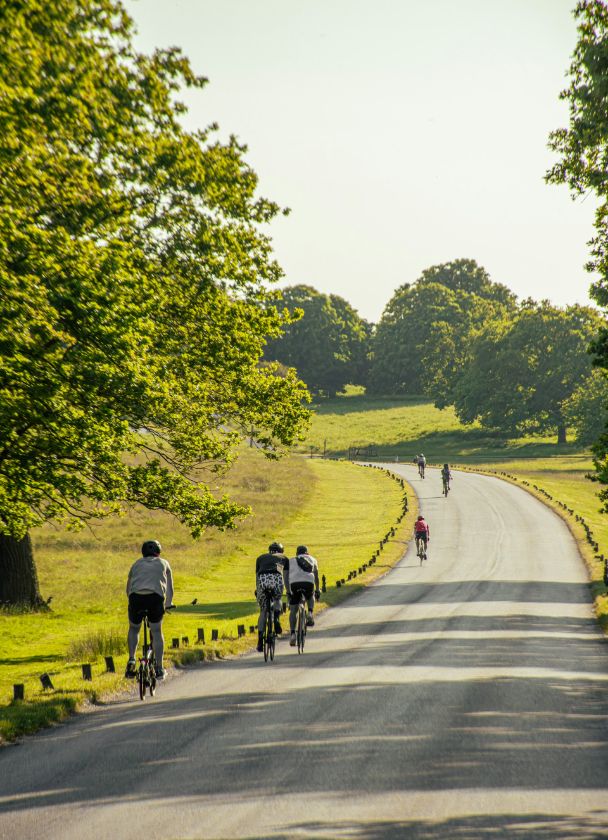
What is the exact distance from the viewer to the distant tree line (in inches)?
3693

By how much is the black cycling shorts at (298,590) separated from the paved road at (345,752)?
1009 mm

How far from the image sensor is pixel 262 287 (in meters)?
20.6

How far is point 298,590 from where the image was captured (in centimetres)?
1628

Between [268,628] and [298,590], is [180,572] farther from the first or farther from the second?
[268,628]

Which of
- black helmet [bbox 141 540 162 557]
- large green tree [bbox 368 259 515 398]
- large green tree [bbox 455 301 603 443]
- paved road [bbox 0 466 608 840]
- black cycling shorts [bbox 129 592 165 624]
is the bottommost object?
paved road [bbox 0 466 608 840]

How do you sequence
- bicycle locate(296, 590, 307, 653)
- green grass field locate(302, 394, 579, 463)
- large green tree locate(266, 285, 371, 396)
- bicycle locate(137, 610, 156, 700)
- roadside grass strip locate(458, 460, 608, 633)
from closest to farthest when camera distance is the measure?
bicycle locate(137, 610, 156, 700), bicycle locate(296, 590, 307, 653), roadside grass strip locate(458, 460, 608, 633), green grass field locate(302, 394, 579, 463), large green tree locate(266, 285, 371, 396)

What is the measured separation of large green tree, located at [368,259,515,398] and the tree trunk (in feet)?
305

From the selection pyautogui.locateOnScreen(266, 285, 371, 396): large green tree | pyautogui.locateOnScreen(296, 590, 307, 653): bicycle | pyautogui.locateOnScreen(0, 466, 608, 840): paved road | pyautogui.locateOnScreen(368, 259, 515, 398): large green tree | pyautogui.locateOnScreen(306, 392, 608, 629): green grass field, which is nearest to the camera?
pyautogui.locateOnScreen(0, 466, 608, 840): paved road

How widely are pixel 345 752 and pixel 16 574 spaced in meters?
16.6

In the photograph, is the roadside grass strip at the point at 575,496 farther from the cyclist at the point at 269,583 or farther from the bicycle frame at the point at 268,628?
the bicycle frame at the point at 268,628

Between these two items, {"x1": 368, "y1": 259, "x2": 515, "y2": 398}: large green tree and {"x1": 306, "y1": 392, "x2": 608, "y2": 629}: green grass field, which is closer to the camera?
{"x1": 306, "y1": 392, "x2": 608, "y2": 629}: green grass field

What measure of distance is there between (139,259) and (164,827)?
12.5 metres

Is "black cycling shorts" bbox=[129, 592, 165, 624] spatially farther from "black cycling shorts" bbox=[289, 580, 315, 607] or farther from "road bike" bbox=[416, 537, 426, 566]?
"road bike" bbox=[416, 537, 426, 566]

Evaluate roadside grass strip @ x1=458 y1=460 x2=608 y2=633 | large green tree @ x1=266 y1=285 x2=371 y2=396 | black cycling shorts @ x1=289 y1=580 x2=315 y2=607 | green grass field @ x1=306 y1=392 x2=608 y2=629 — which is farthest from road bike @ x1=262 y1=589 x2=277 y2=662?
large green tree @ x1=266 y1=285 x2=371 y2=396
